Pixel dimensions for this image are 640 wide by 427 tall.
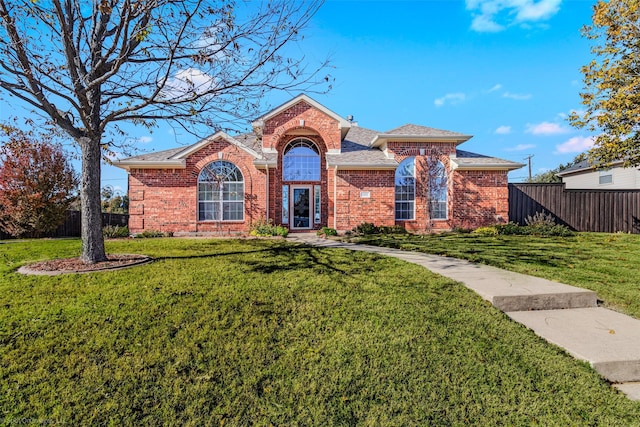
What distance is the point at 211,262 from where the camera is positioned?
20.2 ft

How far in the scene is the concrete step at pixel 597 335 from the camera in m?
2.98

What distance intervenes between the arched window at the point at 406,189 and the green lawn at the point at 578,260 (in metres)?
4.37

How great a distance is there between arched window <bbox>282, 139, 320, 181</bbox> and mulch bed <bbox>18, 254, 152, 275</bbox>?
358 inches

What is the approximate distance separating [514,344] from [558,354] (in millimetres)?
380

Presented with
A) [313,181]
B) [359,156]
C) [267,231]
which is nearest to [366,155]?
[359,156]

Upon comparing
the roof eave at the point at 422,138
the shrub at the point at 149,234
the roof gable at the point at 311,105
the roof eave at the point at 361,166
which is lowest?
the shrub at the point at 149,234

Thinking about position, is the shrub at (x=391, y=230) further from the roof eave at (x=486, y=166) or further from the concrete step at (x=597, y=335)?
the concrete step at (x=597, y=335)

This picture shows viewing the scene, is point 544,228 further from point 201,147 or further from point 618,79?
point 201,147

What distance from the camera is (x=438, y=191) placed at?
45.3 ft

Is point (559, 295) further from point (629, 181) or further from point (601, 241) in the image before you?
point (629, 181)

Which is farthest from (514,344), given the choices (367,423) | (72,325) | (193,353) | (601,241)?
(601,241)

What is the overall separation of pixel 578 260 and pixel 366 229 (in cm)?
698

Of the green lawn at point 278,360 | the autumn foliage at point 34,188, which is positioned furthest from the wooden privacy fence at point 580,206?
the autumn foliage at point 34,188

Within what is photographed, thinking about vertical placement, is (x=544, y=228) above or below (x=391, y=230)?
above
